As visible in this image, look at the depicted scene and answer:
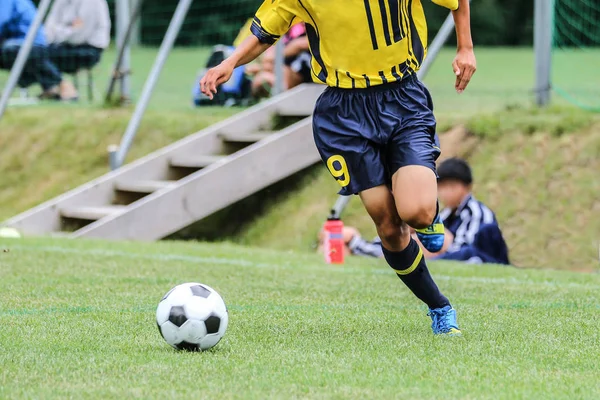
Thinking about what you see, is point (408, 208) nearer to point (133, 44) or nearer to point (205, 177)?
point (205, 177)

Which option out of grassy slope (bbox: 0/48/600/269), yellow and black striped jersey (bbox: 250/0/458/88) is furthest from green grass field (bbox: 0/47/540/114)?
yellow and black striped jersey (bbox: 250/0/458/88)

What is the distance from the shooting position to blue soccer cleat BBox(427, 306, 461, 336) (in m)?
5.32

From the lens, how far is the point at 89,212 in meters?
11.1

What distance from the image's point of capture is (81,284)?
7051 millimetres

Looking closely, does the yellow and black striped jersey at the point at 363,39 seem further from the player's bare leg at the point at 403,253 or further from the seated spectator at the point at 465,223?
the seated spectator at the point at 465,223

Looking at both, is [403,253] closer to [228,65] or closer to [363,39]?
[363,39]

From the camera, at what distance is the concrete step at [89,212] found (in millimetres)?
11008

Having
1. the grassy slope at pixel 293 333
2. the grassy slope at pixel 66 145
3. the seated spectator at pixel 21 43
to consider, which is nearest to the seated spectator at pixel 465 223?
the grassy slope at pixel 293 333

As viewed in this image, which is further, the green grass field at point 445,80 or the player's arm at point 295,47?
the green grass field at point 445,80

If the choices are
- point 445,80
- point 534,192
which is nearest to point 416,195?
point 534,192

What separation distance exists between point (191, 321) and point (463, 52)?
6.30ft

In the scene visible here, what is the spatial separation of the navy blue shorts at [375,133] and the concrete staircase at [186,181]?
5.59 m

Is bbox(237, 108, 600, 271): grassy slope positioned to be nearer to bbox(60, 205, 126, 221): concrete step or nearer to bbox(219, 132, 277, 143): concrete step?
bbox(219, 132, 277, 143): concrete step

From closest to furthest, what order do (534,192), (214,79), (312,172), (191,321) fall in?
(191,321)
(214,79)
(534,192)
(312,172)
